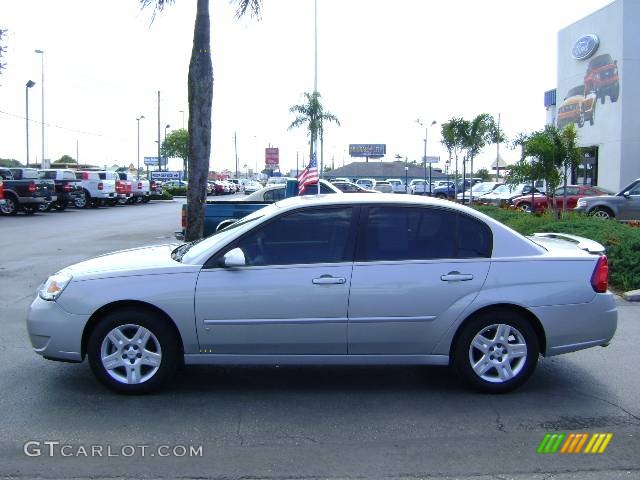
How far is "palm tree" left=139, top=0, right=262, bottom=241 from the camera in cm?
1202

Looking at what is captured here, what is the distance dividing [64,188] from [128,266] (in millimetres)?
28706

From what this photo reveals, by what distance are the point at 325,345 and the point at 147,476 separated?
182 centimetres

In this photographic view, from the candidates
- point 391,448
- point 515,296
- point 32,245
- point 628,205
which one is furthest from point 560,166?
point 391,448

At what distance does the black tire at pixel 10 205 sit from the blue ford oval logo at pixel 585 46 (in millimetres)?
28434

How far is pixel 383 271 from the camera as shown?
18.4 feet

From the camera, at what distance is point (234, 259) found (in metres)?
5.57

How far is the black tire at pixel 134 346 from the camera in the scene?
554 centimetres

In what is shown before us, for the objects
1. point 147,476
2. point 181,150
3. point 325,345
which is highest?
point 181,150

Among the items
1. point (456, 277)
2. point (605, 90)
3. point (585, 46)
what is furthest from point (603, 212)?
point (585, 46)

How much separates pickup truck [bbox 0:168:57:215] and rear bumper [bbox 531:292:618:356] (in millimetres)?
26555

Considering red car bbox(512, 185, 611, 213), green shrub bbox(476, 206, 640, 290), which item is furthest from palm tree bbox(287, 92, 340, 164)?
green shrub bbox(476, 206, 640, 290)

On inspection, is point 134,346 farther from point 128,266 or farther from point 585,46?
point 585,46

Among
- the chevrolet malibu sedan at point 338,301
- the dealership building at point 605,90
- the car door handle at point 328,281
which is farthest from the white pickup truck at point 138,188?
the car door handle at point 328,281

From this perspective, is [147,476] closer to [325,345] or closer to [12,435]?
[12,435]
